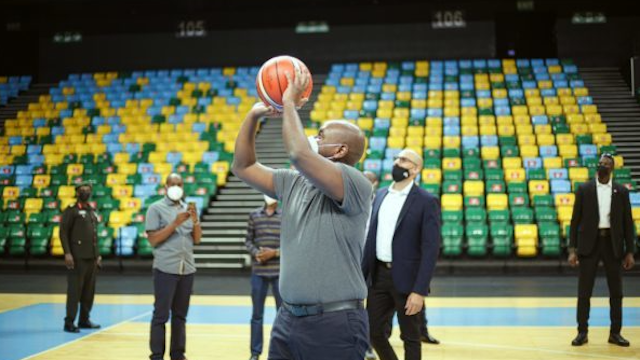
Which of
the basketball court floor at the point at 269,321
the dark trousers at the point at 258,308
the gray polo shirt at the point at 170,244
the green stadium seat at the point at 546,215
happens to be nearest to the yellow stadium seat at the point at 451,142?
the green stadium seat at the point at 546,215

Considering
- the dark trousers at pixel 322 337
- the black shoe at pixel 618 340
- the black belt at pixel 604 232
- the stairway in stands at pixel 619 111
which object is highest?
the stairway in stands at pixel 619 111

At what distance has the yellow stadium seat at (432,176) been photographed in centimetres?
1466

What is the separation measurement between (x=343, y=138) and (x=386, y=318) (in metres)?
2.36

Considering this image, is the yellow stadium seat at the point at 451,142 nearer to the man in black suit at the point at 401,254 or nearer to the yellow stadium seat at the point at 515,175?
the yellow stadium seat at the point at 515,175

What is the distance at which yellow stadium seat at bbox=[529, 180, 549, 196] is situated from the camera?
563 inches

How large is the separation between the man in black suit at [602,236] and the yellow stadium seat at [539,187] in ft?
22.7

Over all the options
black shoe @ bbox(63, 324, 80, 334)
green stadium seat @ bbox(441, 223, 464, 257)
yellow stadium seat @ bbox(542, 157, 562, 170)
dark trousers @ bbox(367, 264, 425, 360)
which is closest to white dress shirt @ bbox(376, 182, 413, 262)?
dark trousers @ bbox(367, 264, 425, 360)

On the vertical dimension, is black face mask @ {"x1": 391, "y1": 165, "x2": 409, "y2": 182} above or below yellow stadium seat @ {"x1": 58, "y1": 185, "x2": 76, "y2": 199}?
above

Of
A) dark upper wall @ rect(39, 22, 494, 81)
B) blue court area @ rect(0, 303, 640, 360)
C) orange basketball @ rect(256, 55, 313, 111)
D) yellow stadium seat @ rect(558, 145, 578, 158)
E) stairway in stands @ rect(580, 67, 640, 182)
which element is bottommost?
blue court area @ rect(0, 303, 640, 360)

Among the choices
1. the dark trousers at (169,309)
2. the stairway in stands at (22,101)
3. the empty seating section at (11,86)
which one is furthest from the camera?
the empty seating section at (11,86)

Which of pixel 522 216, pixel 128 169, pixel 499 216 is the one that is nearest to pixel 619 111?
pixel 522 216

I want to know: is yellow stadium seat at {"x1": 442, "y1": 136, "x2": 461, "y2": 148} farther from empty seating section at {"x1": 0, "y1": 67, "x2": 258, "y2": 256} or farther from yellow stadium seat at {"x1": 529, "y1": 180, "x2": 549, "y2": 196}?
empty seating section at {"x1": 0, "y1": 67, "x2": 258, "y2": 256}

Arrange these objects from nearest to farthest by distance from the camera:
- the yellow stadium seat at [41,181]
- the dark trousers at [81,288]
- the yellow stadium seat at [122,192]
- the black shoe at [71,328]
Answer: the black shoe at [71,328], the dark trousers at [81,288], the yellow stadium seat at [122,192], the yellow stadium seat at [41,181]

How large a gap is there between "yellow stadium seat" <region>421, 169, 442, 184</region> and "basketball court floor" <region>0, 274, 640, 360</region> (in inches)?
97.3
